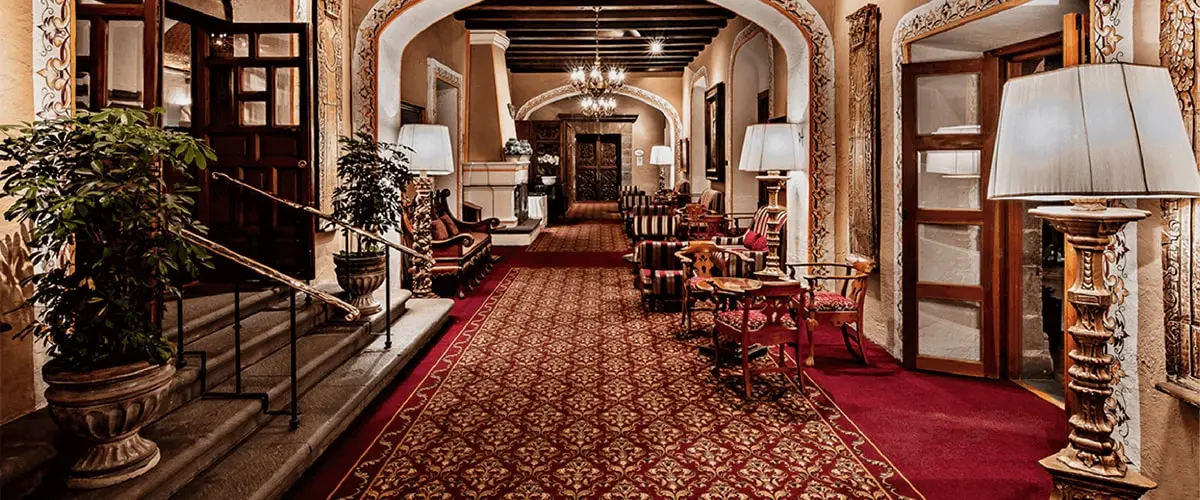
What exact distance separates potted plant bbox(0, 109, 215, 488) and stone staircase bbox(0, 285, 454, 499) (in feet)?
0.58

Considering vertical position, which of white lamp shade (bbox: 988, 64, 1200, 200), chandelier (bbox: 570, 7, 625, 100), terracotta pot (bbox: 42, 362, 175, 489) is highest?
chandelier (bbox: 570, 7, 625, 100)

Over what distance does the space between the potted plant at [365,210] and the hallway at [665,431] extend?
2.37 ft

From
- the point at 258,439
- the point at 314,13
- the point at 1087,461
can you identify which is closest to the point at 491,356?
the point at 258,439

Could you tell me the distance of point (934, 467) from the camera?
3.24 meters

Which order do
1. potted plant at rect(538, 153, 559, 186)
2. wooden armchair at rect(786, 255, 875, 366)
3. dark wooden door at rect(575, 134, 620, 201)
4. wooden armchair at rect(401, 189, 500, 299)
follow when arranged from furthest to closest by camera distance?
1. dark wooden door at rect(575, 134, 620, 201)
2. potted plant at rect(538, 153, 559, 186)
3. wooden armchair at rect(401, 189, 500, 299)
4. wooden armchair at rect(786, 255, 875, 366)

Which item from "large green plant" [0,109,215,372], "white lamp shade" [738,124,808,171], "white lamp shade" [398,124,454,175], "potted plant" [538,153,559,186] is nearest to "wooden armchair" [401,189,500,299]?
"white lamp shade" [398,124,454,175]

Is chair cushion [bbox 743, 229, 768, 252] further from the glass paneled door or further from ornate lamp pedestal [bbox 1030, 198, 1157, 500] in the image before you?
ornate lamp pedestal [bbox 1030, 198, 1157, 500]

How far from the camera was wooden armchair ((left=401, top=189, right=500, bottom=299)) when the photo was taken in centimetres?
777

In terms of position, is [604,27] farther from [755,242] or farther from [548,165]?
[548,165]

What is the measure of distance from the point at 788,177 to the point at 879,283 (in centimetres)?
174

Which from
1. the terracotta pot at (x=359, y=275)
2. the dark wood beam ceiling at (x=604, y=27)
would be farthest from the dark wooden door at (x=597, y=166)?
the terracotta pot at (x=359, y=275)

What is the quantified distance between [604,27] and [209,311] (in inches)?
352

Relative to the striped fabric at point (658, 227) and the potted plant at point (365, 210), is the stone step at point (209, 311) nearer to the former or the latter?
the potted plant at point (365, 210)

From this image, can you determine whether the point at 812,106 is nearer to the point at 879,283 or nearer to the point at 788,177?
the point at 788,177
